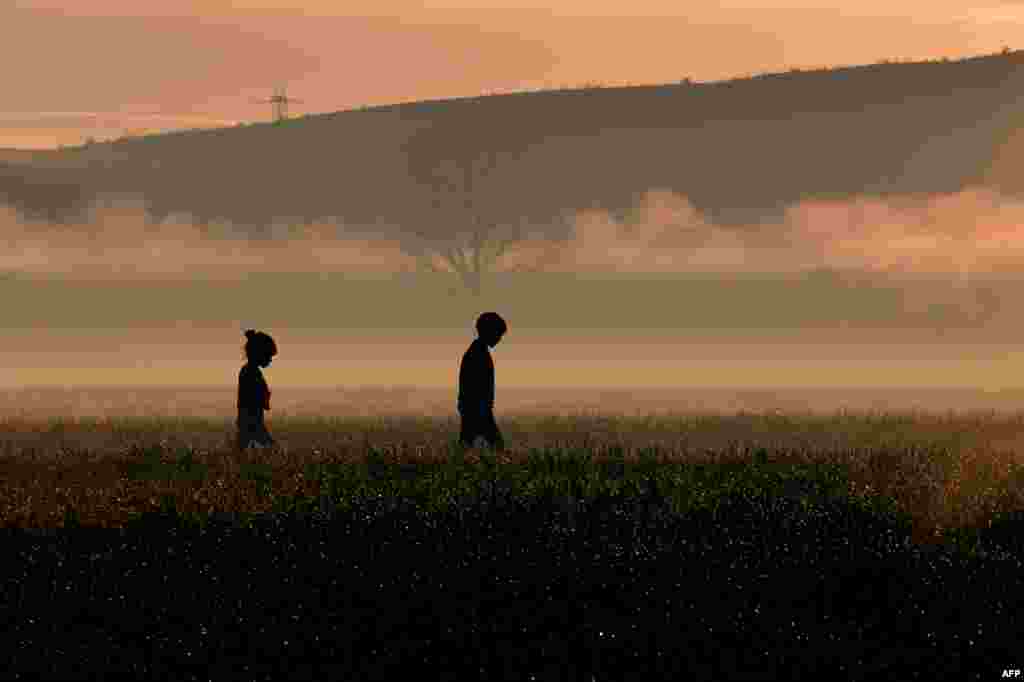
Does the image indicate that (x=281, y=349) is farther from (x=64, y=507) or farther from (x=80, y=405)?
(x=64, y=507)

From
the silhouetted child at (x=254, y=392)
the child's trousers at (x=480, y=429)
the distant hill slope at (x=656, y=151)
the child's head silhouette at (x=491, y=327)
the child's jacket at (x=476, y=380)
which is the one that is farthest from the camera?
the distant hill slope at (x=656, y=151)

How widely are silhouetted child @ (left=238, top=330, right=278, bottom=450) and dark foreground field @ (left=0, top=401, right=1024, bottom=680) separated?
1.66 meters

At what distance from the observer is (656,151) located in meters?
101

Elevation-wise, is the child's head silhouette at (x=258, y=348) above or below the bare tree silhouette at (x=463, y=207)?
below

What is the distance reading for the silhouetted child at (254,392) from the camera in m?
17.8

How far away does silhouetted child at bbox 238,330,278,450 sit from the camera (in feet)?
58.5

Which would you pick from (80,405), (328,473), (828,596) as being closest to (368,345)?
(80,405)

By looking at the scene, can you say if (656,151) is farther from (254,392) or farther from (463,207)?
(254,392)

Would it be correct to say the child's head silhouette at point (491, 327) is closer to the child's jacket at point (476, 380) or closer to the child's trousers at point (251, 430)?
the child's jacket at point (476, 380)

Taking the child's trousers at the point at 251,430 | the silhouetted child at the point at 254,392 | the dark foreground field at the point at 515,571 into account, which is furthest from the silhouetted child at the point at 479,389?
the child's trousers at the point at 251,430

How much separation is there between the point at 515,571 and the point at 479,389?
22.7ft

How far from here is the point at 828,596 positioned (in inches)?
399

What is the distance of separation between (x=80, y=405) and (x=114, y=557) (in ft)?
85.1

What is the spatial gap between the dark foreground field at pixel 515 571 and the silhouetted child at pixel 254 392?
1.66 meters
